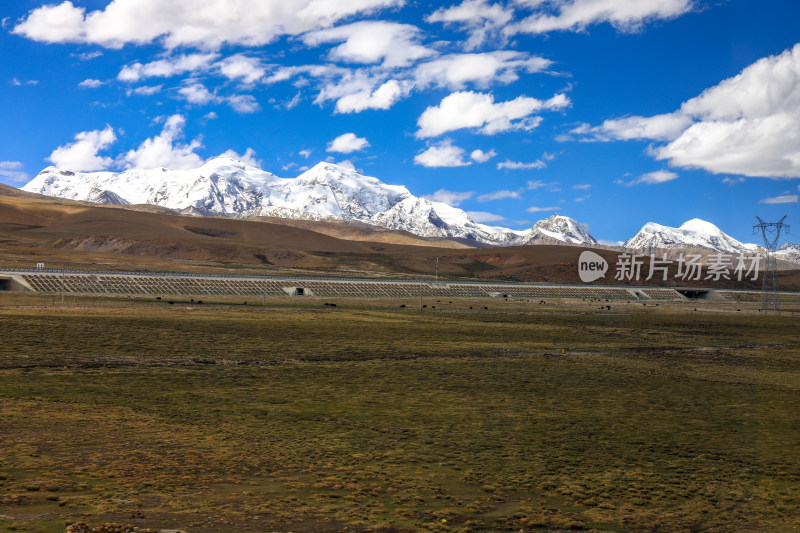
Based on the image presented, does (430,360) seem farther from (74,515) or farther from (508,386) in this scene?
(74,515)

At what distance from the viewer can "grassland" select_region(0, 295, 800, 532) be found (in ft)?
37.8

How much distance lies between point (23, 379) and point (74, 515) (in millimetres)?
15309

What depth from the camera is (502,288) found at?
450 feet

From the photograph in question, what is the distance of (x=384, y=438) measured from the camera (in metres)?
17.1

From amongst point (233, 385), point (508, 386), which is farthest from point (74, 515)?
point (508, 386)

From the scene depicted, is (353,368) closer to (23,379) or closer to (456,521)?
(23,379)

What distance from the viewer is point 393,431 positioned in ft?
58.6

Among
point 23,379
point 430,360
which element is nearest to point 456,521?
point 23,379

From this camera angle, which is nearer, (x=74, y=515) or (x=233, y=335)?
(x=74, y=515)

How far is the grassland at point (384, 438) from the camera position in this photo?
37.8 feet

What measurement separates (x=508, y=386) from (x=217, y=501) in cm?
1660

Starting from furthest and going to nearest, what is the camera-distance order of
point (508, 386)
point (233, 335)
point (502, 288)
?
point (502, 288) < point (233, 335) < point (508, 386)

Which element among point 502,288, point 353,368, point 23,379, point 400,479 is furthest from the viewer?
point 502,288

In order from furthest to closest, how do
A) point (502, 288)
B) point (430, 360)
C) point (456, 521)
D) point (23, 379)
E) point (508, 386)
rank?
point (502, 288) < point (430, 360) < point (508, 386) < point (23, 379) < point (456, 521)
